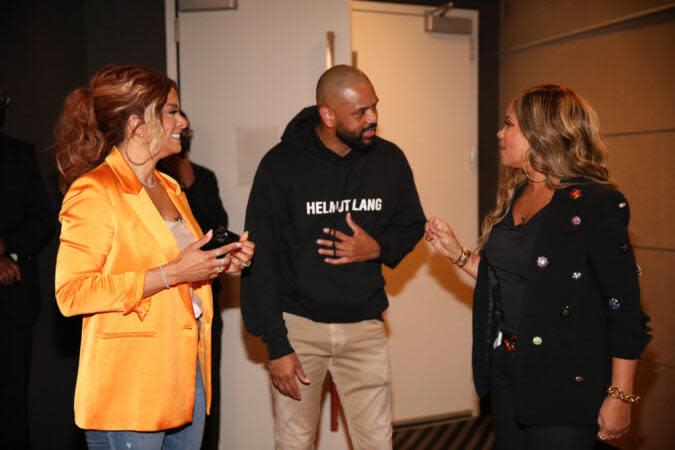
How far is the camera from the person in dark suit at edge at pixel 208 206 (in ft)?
9.21

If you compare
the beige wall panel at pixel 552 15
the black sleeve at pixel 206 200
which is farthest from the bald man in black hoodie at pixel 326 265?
the beige wall panel at pixel 552 15

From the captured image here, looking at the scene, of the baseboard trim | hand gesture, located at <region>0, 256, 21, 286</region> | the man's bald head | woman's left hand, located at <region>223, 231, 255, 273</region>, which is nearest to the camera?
woman's left hand, located at <region>223, 231, 255, 273</region>

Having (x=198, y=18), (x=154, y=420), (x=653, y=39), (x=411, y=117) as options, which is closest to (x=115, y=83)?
(x=154, y=420)

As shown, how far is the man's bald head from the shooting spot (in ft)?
7.12

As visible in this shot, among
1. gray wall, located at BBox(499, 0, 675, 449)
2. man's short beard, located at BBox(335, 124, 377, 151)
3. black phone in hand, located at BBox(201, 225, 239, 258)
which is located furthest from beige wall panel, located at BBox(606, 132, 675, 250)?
black phone in hand, located at BBox(201, 225, 239, 258)

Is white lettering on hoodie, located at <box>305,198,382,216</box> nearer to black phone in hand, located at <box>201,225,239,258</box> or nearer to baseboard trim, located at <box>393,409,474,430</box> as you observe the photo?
black phone in hand, located at <box>201,225,239,258</box>

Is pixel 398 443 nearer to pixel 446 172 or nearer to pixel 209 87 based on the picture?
pixel 446 172

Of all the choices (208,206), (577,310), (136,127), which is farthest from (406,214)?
(136,127)

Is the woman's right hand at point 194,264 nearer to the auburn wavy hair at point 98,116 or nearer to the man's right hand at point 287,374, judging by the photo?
the auburn wavy hair at point 98,116

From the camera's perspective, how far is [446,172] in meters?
3.87

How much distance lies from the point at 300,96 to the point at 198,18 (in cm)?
71

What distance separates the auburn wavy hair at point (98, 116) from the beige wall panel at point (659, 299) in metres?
2.64

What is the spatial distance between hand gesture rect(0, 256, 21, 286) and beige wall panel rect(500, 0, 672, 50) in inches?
132

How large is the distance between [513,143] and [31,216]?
7.60 ft
